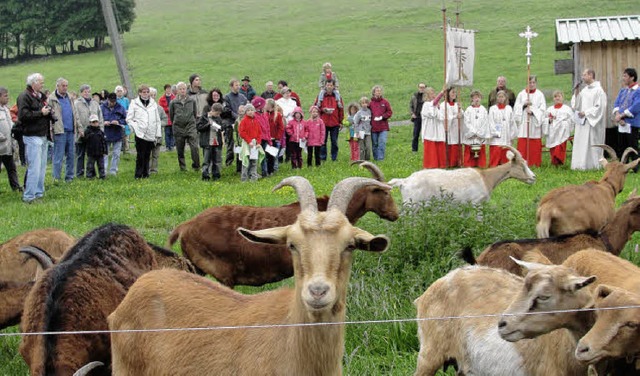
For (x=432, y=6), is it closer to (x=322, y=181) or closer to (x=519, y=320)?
(x=322, y=181)

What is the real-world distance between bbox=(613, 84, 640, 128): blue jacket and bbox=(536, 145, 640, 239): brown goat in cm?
661

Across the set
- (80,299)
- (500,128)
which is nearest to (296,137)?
(500,128)

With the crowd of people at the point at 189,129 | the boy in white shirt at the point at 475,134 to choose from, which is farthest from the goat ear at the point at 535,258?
the boy in white shirt at the point at 475,134

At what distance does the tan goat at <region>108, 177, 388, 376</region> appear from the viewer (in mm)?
5457

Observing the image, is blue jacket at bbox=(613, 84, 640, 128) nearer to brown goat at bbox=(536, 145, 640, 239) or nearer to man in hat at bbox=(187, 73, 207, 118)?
brown goat at bbox=(536, 145, 640, 239)

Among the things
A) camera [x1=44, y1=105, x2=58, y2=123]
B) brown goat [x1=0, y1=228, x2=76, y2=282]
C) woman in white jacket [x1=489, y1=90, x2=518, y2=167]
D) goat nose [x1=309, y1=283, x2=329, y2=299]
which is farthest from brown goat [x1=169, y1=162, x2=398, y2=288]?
woman in white jacket [x1=489, y1=90, x2=518, y2=167]

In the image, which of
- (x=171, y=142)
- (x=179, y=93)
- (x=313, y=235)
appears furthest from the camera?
(x=171, y=142)

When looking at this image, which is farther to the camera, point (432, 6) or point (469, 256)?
point (432, 6)

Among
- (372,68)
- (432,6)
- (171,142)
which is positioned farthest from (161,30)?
(171,142)

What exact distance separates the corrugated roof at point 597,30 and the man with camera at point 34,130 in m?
11.4

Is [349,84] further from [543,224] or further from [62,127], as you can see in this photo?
[543,224]

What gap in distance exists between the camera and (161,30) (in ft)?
208

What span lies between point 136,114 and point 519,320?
14789 mm

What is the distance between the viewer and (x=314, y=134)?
68.2 ft
